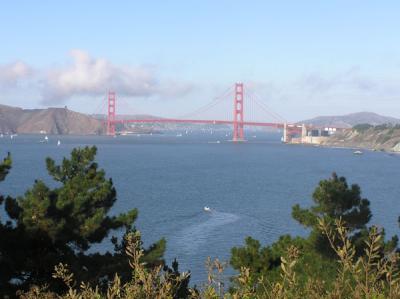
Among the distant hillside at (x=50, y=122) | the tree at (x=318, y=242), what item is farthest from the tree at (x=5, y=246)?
the distant hillside at (x=50, y=122)

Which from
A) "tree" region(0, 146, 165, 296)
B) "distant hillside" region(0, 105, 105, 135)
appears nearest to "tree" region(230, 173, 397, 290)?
"tree" region(0, 146, 165, 296)

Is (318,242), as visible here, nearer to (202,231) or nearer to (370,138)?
(202,231)

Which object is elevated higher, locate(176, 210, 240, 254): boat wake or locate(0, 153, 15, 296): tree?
locate(0, 153, 15, 296): tree

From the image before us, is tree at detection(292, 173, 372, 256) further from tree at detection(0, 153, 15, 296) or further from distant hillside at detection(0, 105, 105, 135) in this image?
distant hillside at detection(0, 105, 105, 135)

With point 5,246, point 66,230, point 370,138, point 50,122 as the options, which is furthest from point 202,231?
point 50,122

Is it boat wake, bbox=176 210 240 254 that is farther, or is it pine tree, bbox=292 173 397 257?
boat wake, bbox=176 210 240 254

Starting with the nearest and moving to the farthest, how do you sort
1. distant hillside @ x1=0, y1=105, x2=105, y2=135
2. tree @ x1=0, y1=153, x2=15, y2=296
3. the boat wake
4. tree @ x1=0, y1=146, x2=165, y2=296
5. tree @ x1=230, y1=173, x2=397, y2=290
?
tree @ x1=0, y1=153, x2=15, y2=296, tree @ x1=0, y1=146, x2=165, y2=296, tree @ x1=230, y1=173, x2=397, y2=290, the boat wake, distant hillside @ x1=0, y1=105, x2=105, y2=135

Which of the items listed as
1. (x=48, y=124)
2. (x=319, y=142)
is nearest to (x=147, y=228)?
(x=319, y=142)
